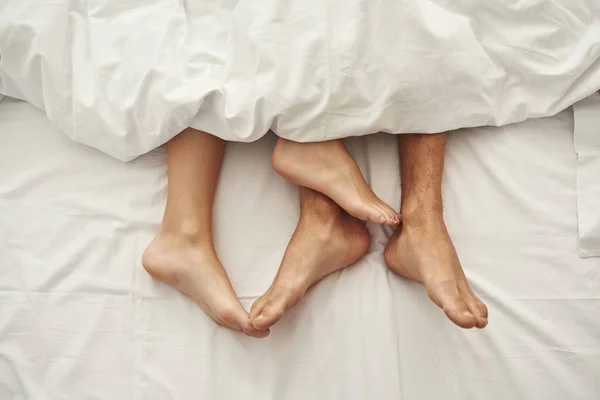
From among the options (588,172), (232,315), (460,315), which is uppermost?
(588,172)

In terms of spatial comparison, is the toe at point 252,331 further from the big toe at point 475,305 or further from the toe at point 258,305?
the big toe at point 475,305

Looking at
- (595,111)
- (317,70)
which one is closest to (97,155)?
(317,70)

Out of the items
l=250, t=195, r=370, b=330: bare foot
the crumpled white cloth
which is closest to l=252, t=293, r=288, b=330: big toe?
l=250, t=195, r=370, b=330: bare foot

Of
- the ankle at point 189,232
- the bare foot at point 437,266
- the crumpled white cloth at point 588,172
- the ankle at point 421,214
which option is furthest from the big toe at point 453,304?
the ankle at point 189,232

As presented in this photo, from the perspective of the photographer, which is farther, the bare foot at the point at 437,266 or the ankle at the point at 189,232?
the ankle at the point at 189,232

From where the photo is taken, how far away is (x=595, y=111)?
1075mm

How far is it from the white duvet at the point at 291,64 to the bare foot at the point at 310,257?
145 millimetres

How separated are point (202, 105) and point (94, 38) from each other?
0.21m

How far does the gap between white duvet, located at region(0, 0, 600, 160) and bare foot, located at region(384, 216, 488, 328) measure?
0.17 m

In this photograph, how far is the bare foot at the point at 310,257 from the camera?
938 millimetres

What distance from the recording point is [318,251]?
0.98 metres

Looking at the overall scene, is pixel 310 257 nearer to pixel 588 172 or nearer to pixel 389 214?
pixel 389 214

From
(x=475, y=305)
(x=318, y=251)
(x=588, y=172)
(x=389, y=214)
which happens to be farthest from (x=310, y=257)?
(x=588, y=172)

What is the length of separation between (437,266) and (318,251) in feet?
0.59
